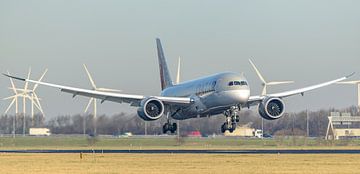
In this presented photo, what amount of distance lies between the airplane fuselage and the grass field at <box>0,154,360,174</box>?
8.04 meters

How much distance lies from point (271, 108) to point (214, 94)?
868 centimetres

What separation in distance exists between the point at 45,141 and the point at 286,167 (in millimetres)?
73571

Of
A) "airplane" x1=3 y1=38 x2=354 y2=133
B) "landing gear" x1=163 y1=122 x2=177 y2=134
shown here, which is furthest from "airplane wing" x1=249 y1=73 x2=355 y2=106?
"landing gear" x1=163 y1=122 x2=177 y2=134

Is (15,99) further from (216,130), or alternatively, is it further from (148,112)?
(148,112)

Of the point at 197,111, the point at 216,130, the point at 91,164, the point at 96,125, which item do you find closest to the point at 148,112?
the point at 197,111

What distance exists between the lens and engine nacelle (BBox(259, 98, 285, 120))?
9338cm

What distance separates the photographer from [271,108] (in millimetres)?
93812

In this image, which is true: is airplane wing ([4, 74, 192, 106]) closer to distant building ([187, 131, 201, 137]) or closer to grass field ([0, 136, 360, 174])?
grass field ([0, 136, 360, 174])

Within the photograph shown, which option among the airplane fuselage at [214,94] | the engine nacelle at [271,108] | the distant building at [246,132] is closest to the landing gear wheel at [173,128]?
the airplane fuselage at [214,94]

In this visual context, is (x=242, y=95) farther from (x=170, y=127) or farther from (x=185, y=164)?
(x=185, y=164)

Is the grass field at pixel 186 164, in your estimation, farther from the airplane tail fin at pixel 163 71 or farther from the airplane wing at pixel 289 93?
the airplane tail fin at pixel 163 71

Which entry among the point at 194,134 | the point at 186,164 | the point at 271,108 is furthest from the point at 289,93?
the point at 194,134

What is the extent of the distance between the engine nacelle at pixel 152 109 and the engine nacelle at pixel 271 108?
10.5 m

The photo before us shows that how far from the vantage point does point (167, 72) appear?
11088cm
